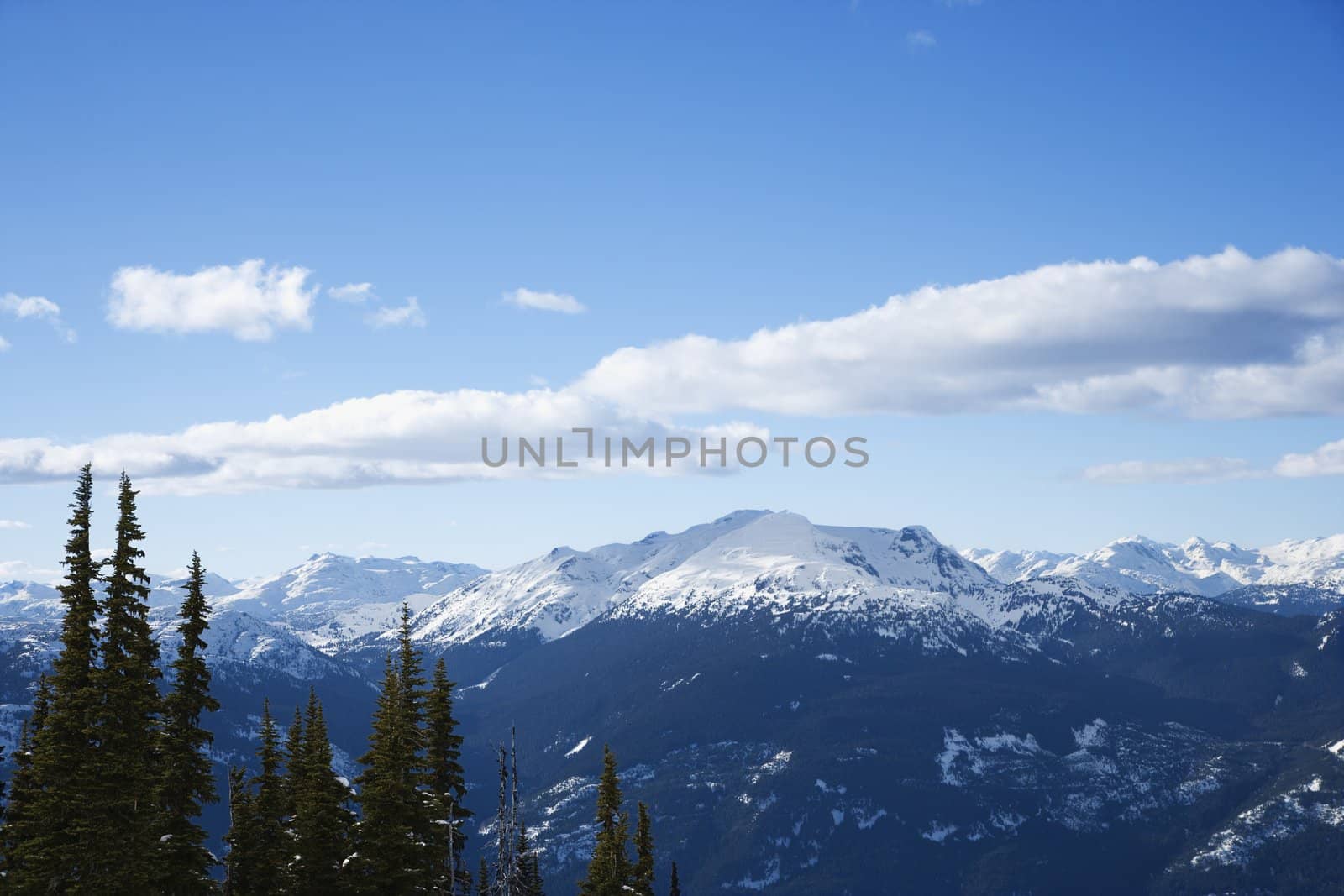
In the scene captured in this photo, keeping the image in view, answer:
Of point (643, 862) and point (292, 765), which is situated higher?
point (292, 765)

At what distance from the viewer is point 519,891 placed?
73.2 metres

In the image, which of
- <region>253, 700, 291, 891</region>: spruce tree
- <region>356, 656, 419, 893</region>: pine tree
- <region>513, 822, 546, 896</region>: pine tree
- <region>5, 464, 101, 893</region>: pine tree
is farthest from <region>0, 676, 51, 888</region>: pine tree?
<region>513, 822, 546, 896</region>: pine tree

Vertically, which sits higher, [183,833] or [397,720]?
[397,720]

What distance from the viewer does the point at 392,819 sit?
54594mm

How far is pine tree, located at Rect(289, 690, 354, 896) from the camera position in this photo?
55719mm

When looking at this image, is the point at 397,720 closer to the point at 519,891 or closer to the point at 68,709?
the point at 68,709

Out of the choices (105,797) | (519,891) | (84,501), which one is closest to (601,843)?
(519,891)

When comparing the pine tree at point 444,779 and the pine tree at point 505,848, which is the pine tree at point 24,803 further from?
the pine tree at point 505,848

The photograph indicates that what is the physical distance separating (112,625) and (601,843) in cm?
3375

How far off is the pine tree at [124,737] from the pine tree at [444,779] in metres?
14.5

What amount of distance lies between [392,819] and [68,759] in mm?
15145

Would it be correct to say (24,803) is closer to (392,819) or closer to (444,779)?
(392,819)

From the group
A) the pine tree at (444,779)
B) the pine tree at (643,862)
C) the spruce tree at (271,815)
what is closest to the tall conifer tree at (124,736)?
the spruce tree at (271,815)

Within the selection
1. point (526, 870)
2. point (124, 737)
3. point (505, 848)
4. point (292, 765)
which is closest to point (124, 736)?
point (124, 737)
